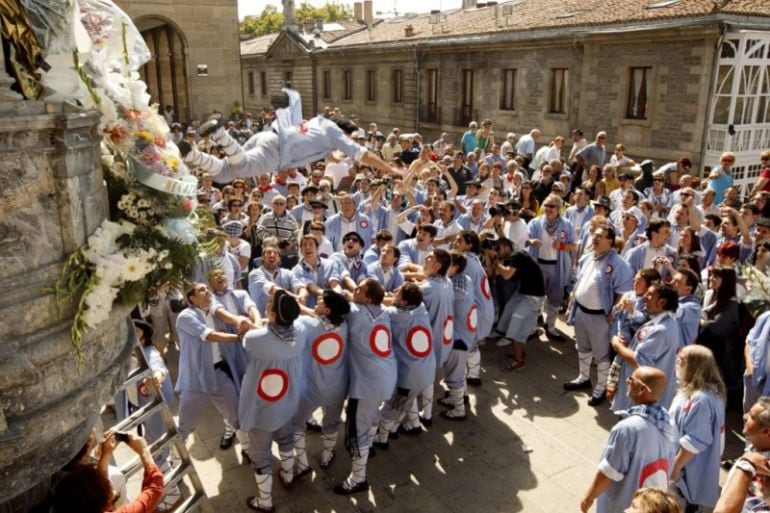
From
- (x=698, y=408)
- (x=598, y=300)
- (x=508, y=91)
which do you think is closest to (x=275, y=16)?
(x=508, y=91)

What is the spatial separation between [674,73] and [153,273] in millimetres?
18133

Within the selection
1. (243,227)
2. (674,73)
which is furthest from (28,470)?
(674,73)

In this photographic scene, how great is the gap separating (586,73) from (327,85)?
18269mm

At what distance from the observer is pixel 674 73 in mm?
17641

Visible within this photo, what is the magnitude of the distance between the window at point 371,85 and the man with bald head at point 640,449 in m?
28.6

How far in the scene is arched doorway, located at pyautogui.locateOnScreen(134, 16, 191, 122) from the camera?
2670 centimetres

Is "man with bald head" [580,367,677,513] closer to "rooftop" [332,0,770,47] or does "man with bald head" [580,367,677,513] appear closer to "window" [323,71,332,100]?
"rooftop" [332,0,770,47]

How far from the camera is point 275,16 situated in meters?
72.2

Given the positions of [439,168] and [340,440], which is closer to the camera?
[340,440]

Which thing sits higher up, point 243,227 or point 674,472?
point 243,227

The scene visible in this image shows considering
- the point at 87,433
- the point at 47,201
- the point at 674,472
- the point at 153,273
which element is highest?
the point at 47,201

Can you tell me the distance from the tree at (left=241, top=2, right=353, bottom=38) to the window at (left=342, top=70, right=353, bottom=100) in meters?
39.4

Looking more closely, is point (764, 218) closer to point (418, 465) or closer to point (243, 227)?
point (418, 465)

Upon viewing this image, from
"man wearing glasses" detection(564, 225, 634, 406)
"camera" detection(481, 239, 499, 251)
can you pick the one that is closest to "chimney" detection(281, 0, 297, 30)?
"camera" detection(481, 239, 499, 251)
